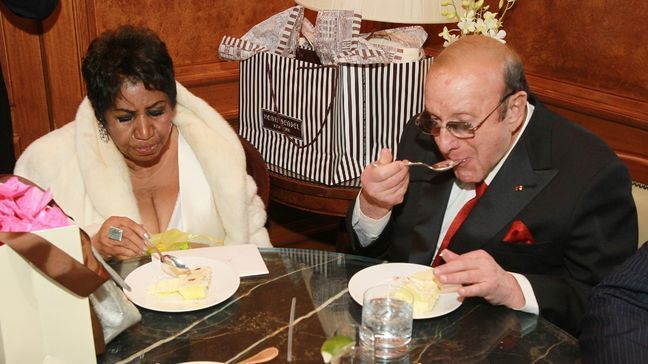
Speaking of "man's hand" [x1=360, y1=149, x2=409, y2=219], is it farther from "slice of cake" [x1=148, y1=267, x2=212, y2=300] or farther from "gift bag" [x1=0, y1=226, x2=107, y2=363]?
"gift bag" [x1=0, y1=226, x2=107, y2=363]

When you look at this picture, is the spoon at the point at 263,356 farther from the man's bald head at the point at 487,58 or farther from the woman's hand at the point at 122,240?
the man's bald head at the point at 487,58

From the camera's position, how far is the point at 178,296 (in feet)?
5.83

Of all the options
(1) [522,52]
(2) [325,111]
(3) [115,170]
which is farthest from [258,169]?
(1) [522,52]

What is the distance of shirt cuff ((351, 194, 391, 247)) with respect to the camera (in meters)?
2.22

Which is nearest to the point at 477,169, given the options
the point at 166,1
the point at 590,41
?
the point at 590,41

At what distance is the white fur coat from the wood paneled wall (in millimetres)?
1055

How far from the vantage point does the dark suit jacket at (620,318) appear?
5.21 feet

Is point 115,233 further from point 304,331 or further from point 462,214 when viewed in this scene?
point 462,214

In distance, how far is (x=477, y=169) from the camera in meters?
2.07

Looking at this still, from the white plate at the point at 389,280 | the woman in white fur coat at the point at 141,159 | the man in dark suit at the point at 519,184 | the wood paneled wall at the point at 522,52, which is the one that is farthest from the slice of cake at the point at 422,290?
the wood paneled wall at the point at 522,52

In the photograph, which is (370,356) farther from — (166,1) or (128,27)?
(166,1)

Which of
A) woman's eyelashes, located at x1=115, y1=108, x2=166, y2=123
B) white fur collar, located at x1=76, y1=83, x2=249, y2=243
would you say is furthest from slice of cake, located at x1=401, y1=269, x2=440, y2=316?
woman's eyelashes, located at x1=115, y1=108, x2=166, y2=123

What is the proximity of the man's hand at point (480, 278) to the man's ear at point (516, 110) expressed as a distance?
46 cm

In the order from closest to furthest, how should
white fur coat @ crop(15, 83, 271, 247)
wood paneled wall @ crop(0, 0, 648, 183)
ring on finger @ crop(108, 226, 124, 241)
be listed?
ring on finger @ crop(108, 226, 124, 241), white fur coat @ crop(15, 83, 271, 247), wood paneled wall @ crop(0, 0, 648, 183)
